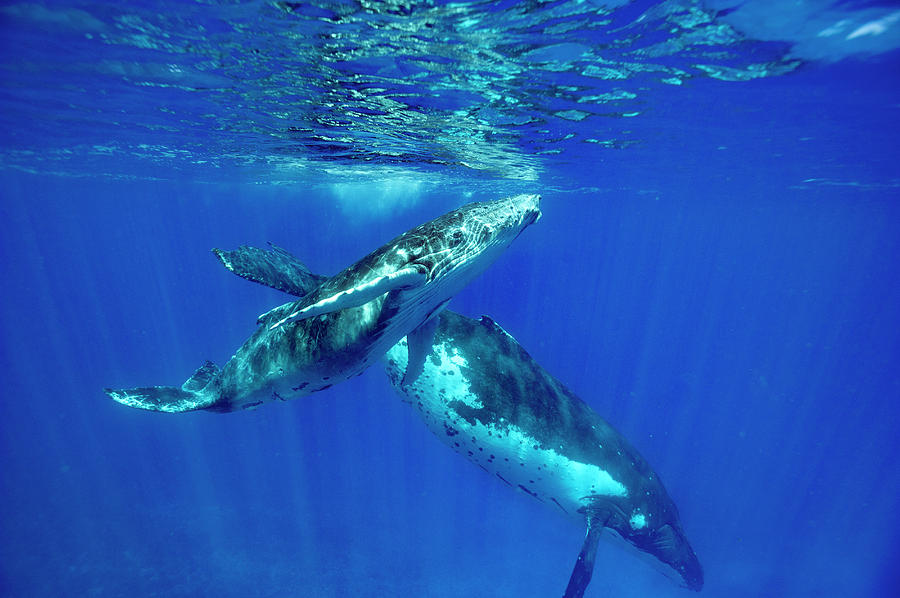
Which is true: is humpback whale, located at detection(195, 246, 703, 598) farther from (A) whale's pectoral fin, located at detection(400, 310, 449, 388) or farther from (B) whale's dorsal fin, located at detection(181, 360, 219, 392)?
(B) whale's dorsal fin, located at detection(181, 360, 219, 392)

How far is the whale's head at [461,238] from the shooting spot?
2825 mm

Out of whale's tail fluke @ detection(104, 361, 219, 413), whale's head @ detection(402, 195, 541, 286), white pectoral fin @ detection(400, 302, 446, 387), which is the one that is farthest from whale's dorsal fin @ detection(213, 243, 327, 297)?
whale's head @ detection(402, 195, 541, 286)

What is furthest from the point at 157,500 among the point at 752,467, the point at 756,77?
the point at 752,467

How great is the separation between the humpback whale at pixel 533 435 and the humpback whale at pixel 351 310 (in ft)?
6.85

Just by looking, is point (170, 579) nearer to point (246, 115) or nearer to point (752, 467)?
point (246, 115)

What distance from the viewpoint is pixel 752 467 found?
5197 cm

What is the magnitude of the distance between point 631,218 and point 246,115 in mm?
47411

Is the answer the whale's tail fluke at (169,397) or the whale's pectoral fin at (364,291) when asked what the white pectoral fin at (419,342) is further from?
the whale's tail fluke at (169,397)

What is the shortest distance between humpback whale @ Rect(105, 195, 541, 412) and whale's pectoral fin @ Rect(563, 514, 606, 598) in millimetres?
5449

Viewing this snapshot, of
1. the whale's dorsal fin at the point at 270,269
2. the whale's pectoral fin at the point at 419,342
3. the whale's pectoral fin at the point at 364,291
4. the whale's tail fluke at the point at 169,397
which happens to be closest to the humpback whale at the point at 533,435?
the whale's pectoral fin at the point at 419,342

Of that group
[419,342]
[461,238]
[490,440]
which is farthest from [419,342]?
[490,440]

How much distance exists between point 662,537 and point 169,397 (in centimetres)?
955

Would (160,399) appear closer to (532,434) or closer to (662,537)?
(532,434)

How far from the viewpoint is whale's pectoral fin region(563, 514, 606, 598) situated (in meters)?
7.85
